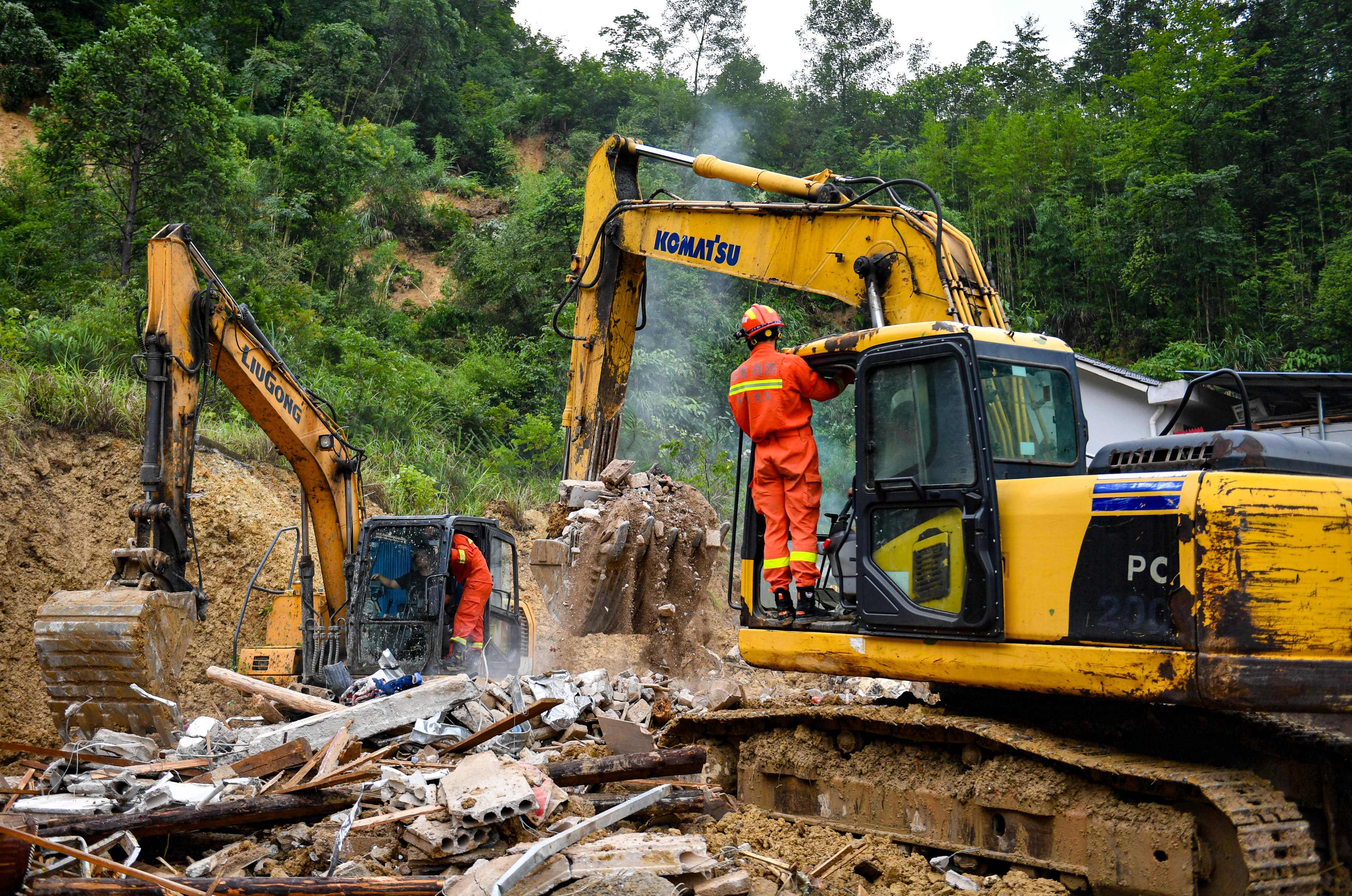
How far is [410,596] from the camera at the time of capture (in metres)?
8.09

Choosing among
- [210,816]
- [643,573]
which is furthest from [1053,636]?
[643,573]

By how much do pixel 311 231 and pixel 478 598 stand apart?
15783mm

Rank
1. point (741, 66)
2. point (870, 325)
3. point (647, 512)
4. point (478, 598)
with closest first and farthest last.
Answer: point (870, 325) < point (478, 598) < point (647, 512) < point (741, 66)

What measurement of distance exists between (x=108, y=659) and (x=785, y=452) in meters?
3.92

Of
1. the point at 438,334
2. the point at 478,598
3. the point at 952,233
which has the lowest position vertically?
the point at 478,598

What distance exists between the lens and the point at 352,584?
819 cm

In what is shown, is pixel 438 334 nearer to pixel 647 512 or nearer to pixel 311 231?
pixel 311 231

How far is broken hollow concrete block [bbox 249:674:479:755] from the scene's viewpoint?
18.3 ft

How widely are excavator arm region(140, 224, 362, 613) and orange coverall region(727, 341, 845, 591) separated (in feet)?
12.2

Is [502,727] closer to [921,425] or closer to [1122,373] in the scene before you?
[921,425]

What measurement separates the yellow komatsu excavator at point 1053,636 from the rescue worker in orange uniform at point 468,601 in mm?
2964

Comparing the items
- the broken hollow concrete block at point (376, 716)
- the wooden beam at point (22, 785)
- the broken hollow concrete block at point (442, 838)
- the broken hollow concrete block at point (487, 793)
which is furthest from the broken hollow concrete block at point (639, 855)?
the wooden beam at point (22, 785)

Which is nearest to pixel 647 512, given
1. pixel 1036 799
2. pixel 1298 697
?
pixel 1036 799

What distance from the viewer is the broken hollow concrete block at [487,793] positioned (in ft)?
12.6
